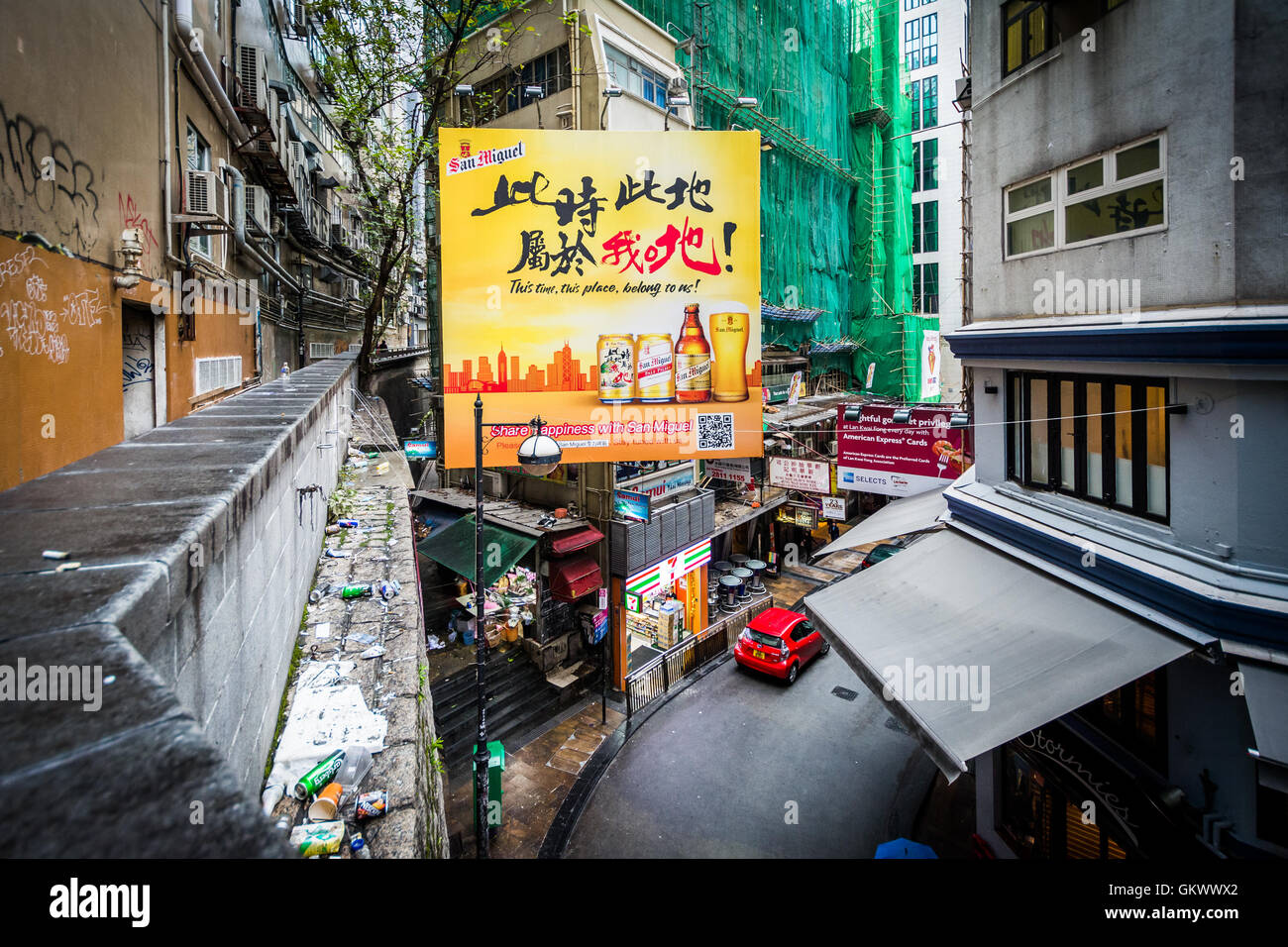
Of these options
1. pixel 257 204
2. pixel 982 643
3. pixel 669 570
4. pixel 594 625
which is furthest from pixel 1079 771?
pixel 257 204

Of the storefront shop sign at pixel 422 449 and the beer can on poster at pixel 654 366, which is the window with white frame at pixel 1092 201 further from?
the storefront shop sign at pixel 422 449

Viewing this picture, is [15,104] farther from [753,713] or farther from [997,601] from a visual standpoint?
[753,713]

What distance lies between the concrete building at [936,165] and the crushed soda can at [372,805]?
35.0 meters

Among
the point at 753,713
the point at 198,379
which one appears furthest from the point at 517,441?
the point at 753,713

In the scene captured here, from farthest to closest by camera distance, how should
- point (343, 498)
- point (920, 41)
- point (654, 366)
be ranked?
point (920, 41) → point (654, 366) → point (343, 498)

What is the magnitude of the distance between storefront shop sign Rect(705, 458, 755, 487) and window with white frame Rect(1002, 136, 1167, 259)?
13241mm

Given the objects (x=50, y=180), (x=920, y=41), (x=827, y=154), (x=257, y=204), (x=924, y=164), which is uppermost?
(x=920, y=41)

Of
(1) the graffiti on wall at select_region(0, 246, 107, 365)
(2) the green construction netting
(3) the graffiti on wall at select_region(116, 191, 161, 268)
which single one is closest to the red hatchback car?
(2) the green construction netting

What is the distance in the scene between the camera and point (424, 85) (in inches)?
643

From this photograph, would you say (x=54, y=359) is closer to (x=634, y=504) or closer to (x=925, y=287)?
(x=634, y=504)

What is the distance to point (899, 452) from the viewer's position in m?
13.9

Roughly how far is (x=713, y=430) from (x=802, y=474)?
6.30 metres

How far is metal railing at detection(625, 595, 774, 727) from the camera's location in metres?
16.6

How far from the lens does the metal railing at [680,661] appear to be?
16.6 metres
